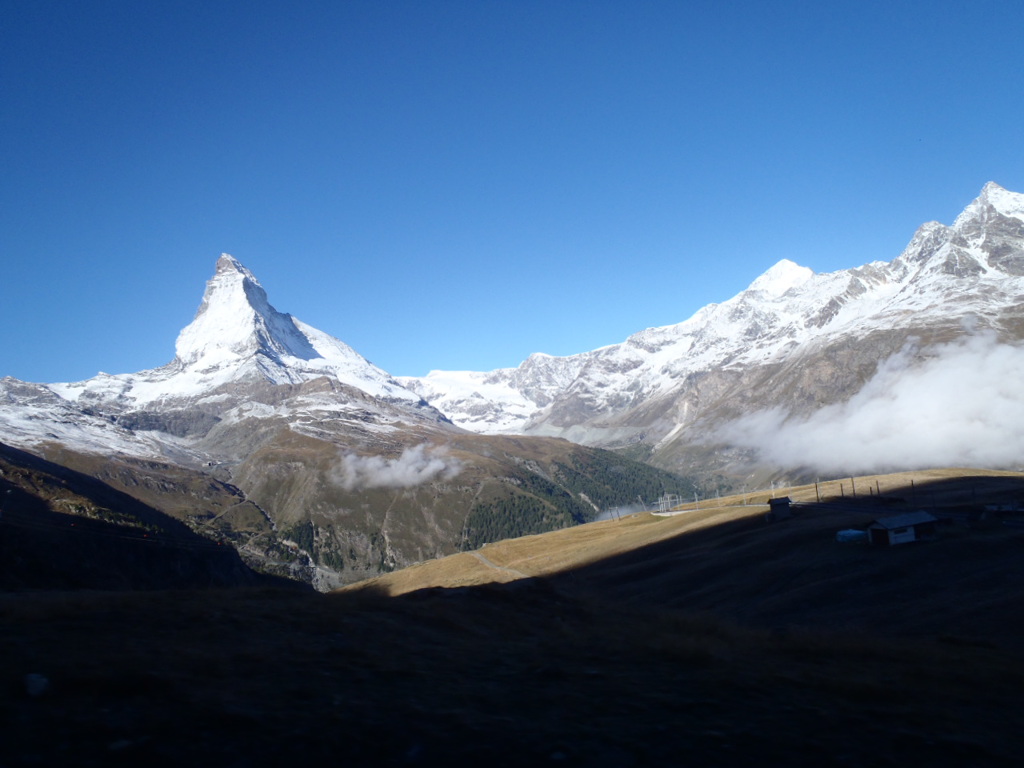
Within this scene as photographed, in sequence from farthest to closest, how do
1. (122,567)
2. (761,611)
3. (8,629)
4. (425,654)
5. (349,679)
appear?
(122,567) < (761,611) < (425,654) < (8,629) < (349,679)

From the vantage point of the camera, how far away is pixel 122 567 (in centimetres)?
11994

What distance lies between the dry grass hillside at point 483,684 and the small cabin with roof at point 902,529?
20370mm

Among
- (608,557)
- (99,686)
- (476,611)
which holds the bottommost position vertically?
(608,557)

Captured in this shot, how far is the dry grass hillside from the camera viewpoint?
1152 centimetres

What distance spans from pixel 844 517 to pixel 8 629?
266ft

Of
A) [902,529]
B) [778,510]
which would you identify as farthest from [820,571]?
[778,510]

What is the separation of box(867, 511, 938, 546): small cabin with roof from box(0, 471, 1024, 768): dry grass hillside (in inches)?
802

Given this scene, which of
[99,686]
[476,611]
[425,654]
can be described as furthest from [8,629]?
[476,611]

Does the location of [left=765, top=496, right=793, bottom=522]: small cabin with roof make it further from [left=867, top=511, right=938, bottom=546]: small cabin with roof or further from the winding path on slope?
the winding path on slope

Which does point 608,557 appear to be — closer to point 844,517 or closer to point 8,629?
point 844,517

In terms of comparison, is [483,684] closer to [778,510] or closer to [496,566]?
[778,510]

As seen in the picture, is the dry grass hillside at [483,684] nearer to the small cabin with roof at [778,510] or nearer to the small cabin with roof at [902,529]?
the small cabin with roof at [902,529]

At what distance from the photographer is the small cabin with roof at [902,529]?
58.4 meters

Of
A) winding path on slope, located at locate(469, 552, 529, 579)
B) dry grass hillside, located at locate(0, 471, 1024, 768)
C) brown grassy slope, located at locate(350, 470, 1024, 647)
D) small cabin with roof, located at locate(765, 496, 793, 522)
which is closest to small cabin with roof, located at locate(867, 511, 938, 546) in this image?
brown grassy slope, located at locate(350, 470, 1024, 647)
